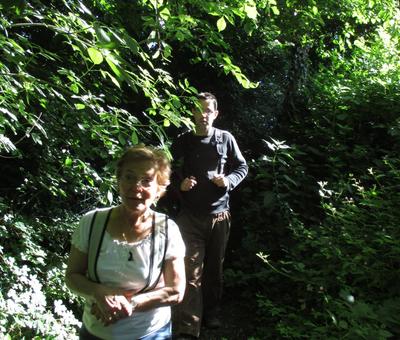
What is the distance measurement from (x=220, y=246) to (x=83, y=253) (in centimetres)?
211

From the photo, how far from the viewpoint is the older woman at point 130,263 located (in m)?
1.74

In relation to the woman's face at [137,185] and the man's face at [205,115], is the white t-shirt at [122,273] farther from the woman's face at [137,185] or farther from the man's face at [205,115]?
the man's face at [205,115]

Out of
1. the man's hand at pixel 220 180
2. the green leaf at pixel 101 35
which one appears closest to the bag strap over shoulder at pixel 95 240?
the green leaf at pixel 101 35

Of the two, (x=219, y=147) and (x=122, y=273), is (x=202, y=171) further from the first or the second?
(x=122, y=273)

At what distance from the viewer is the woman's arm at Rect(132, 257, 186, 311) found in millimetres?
1746

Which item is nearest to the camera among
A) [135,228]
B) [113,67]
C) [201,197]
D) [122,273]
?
[113,67]

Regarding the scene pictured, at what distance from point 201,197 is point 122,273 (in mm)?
1862

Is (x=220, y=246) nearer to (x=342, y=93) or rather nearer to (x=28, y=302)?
(x=28, y=302)

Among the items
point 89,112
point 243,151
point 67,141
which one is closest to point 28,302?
point 67,141

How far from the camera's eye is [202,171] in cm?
360

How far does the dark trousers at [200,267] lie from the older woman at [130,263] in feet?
5.49

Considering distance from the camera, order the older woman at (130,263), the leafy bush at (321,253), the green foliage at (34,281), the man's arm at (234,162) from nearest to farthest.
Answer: the older woman at (130,263) < the leafy bush at (321,253) < the green foliage at (34,281) < the man's arm at (234,162)

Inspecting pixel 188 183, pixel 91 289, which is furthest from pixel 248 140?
pixel 91 289

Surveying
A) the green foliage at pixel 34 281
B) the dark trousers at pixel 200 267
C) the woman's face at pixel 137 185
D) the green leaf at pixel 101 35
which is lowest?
the green foliage at pixel 34 281
